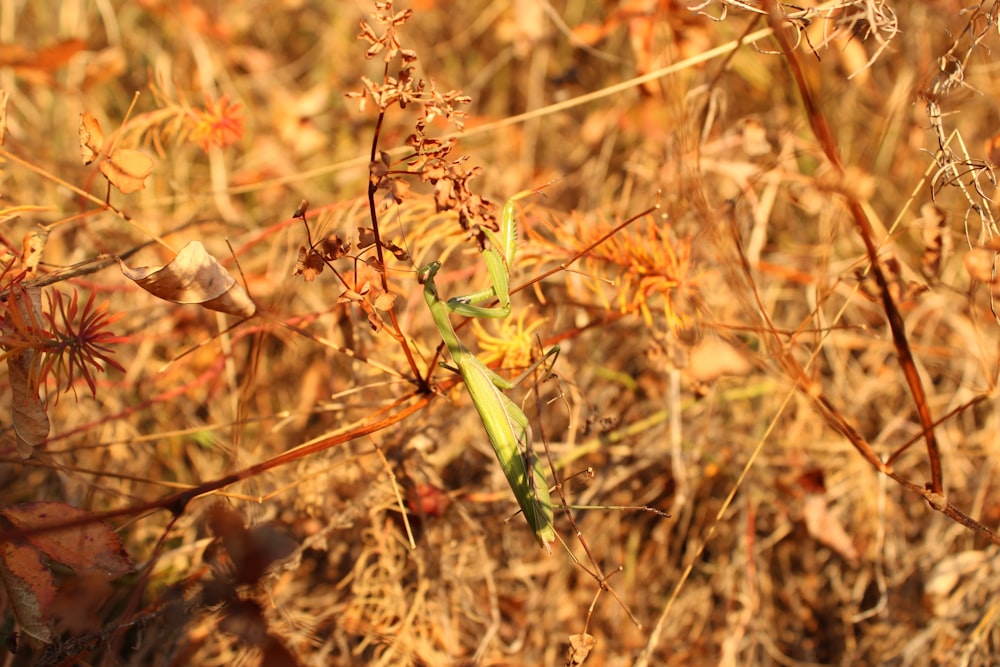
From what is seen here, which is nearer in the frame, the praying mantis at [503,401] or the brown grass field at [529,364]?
the praying mantis at [503,401]

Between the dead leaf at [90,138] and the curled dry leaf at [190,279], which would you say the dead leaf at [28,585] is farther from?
the dead leaf at [90,138]

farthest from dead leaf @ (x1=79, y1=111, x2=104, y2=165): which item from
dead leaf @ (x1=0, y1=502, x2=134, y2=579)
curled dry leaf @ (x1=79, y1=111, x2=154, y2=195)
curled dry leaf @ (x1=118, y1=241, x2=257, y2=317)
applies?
dead leaf @ (x1=0, y1=502, x2=134, y2=579)

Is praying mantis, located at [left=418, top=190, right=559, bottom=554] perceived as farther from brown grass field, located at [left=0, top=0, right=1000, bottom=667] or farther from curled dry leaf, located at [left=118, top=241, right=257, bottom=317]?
curled dry leaf, located at [left=118, top=241, right=257, bottom=317]

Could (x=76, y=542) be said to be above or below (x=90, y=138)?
below

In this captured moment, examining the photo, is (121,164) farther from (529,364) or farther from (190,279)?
(529,364)

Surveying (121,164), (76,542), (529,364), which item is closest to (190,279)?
(121,164)

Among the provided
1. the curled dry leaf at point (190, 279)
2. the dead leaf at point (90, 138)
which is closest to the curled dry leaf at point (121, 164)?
the dead leaf at point (90, 138)
